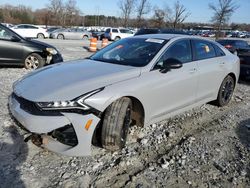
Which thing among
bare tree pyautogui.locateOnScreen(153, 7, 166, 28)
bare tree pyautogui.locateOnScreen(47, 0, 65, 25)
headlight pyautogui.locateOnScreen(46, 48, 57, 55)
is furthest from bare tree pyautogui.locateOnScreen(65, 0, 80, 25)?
headlight pyautogui.locateOnScreen(46, 48, 57, 55)

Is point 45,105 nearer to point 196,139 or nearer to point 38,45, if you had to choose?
point 196,139

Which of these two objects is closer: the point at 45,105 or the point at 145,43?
the point at 45,105

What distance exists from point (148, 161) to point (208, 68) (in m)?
2.36

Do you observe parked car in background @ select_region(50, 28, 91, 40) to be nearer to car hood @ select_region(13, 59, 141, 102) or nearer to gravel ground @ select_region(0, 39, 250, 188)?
gravel ground @ select_region(0, 39, 250, 188)

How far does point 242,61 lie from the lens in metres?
8.75

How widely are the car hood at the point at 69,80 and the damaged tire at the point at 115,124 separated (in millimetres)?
303

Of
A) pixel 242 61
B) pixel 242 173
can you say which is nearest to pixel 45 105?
pixel 242 173

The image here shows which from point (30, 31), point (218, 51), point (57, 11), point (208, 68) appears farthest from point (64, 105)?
point (57, 11)

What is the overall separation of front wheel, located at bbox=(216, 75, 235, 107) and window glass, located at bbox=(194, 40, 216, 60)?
719mm

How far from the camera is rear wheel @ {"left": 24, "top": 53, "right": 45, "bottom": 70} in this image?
8.23 metres

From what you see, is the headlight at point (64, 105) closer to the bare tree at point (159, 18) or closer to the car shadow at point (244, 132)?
the car shadow at point (244, 132)

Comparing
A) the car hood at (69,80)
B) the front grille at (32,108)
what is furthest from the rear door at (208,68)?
the front grille at (32,108)

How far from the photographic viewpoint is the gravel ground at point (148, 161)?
297 centimetres

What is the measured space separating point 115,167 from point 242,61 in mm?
7064
